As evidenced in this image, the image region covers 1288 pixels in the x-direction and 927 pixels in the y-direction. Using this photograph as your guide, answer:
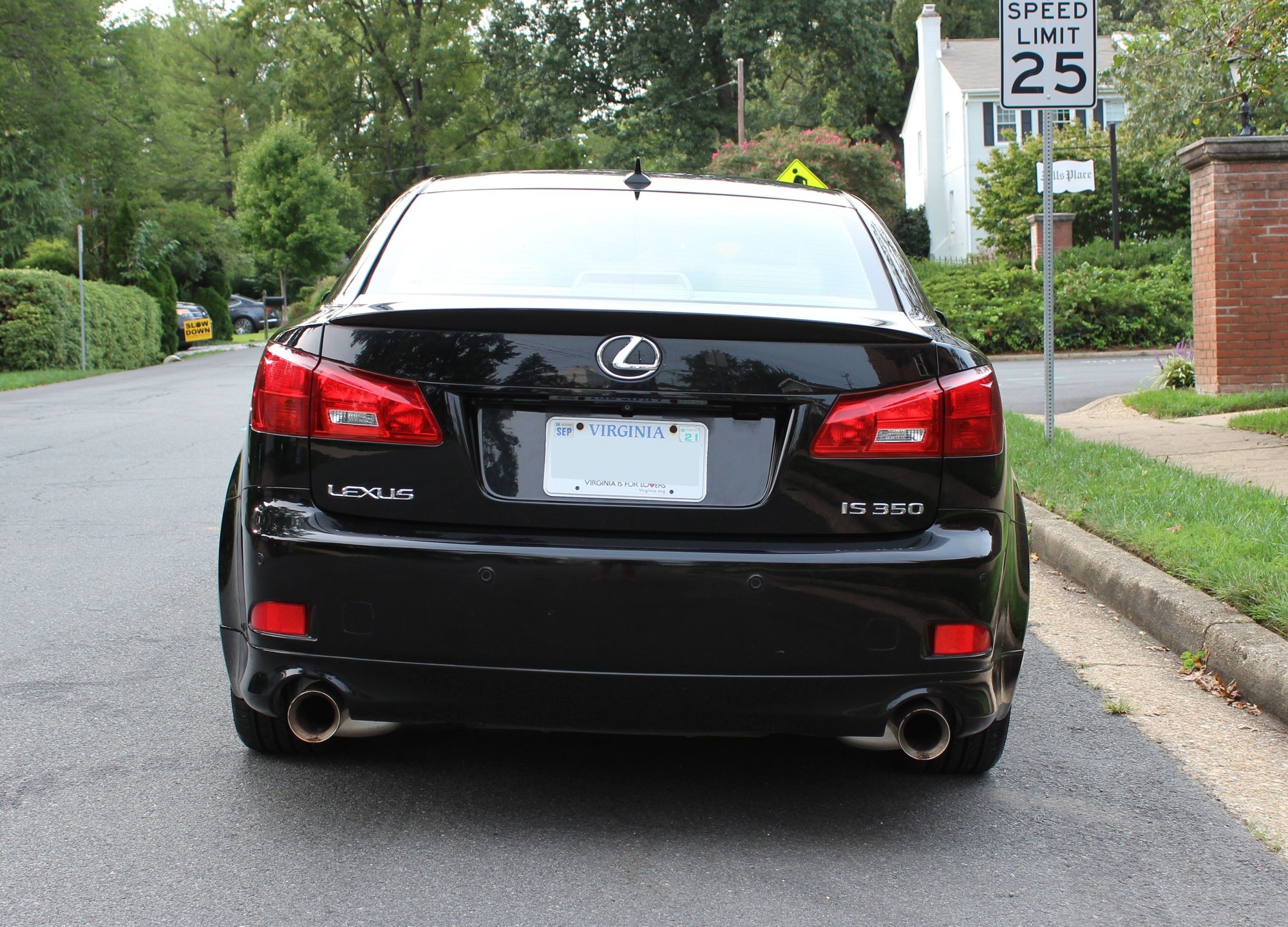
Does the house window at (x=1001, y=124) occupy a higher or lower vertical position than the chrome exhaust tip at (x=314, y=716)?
higher

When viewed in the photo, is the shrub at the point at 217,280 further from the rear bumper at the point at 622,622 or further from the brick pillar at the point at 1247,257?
the rear bumper at the point at 622,622

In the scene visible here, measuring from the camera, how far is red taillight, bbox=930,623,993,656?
2.99 m

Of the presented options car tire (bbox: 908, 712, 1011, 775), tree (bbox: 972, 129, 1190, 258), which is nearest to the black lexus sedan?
car tire (bbox: 908, 712, 1011, 775)

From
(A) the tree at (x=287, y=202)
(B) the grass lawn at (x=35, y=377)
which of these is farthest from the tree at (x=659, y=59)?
(B) the grass lawn at (x=35, y=377)

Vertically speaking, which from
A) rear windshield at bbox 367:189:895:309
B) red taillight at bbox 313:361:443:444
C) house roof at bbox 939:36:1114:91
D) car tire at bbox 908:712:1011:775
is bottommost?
car tire at bbox 908:712:1011:775

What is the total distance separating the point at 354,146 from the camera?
61.3m

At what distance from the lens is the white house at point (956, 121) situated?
50344 millimetres

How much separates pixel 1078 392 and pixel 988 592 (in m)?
13.6

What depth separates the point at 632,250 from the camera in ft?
11.7

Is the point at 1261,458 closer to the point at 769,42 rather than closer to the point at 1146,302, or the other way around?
the point at 1146,302

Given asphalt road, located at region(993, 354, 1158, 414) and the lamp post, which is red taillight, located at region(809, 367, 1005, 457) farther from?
asphalt road, located at region(993, 354, 1158, 414)

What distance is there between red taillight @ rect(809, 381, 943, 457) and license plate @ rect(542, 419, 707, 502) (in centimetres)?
26

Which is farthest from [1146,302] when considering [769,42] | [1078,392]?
[769,42]

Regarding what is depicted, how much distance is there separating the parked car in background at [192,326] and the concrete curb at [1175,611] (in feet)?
114
